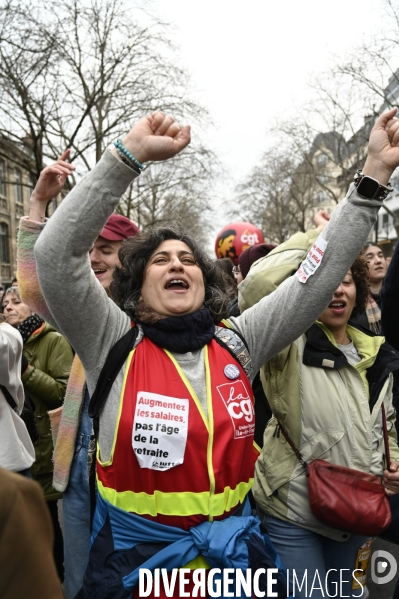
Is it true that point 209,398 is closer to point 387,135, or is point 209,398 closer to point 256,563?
point 256,563

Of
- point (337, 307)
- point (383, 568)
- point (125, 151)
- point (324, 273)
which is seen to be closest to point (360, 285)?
point (337, 307)

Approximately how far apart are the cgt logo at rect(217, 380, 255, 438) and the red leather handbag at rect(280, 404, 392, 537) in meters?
0.54

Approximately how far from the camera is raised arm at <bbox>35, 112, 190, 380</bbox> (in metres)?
1.51

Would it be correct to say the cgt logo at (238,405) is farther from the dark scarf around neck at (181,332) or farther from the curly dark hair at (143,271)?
the curly dark hair at (143,271)

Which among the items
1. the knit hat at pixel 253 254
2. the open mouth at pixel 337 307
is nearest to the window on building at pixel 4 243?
the knit hat at pixel 253 254

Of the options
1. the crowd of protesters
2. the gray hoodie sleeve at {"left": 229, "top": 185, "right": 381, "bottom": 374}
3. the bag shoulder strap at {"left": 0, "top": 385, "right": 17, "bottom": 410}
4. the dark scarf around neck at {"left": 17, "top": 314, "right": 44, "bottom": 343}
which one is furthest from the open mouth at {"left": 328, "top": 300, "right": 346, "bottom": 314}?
the dark scarf around neck at {"left": 17, "top": 314, "right": 44, "bottom": 343}

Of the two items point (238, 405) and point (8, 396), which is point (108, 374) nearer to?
point (238, 405)

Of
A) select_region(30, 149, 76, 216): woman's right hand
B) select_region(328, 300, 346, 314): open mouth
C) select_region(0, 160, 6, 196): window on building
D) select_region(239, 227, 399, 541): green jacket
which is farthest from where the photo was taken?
select_region(0, 160, 6, 196): window on building

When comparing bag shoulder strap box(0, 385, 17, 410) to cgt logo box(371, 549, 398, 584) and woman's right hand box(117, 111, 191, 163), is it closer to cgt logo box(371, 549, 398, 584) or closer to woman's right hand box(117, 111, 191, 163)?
woman's right hand box(117, 111, 191, 163)

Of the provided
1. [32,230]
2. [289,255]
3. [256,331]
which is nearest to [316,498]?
[256,331]

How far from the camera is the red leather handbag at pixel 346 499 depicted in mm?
2072

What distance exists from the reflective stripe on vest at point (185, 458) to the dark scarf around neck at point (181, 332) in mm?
43

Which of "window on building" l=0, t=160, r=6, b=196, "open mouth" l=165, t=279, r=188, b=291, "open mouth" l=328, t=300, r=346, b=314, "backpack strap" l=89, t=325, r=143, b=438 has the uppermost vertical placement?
"window on building" l=0, t=160, r=6, b=196

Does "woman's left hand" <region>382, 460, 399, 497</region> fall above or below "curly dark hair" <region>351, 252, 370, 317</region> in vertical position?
below
